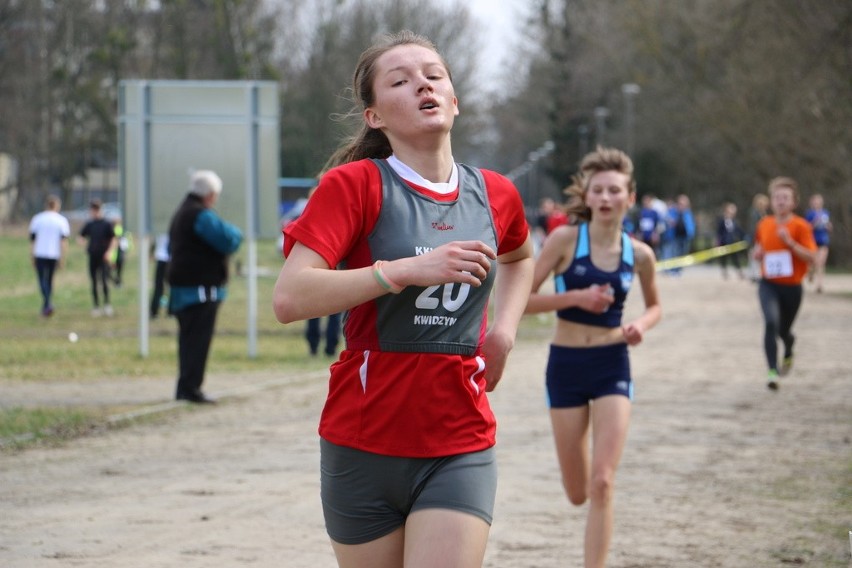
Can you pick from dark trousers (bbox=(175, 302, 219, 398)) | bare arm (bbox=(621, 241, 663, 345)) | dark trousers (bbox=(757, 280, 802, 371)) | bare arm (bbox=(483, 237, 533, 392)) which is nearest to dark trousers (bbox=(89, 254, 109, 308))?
dark trousers (bbox=(175, 302, 219, 398))

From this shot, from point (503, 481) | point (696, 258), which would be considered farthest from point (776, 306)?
point (696, 258)

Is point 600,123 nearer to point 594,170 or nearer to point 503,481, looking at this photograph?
point 503,481

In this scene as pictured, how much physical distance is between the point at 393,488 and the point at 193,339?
9403 millimetres

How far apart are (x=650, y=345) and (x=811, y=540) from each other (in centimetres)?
1229

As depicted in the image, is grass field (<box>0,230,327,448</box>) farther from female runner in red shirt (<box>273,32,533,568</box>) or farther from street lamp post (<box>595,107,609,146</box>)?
street lamp post (<box>595,107,609,146</box>)

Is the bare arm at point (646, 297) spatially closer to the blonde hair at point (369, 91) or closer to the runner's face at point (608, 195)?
the runner's face at point (608, 195)

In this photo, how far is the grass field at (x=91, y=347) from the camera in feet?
38.8

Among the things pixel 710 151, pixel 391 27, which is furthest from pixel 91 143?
pixel 710 151

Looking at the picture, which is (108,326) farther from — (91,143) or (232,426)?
(91,143)

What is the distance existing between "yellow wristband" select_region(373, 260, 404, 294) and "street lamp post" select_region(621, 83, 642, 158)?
56918mm

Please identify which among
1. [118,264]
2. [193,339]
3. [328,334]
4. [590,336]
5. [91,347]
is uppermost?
[118,264]

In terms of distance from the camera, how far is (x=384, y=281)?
10.9 ft

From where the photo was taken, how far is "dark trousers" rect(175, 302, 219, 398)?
12.7 metres

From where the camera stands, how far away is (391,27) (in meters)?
56.7
